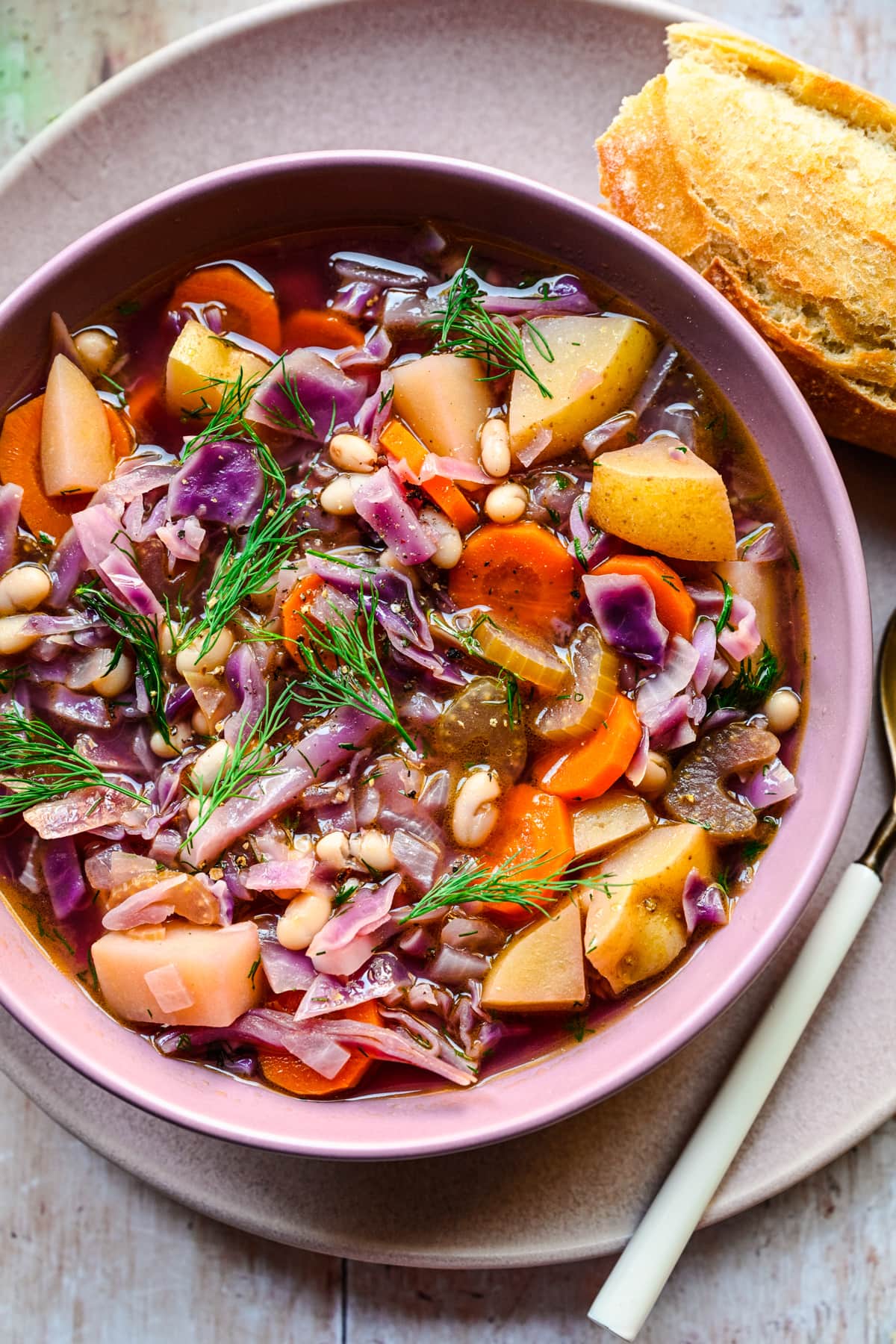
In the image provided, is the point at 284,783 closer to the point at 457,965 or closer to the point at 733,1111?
the point at 457,965

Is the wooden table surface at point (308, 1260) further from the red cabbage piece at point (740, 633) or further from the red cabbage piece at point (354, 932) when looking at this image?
the red cabbage piece at point (740, 633)

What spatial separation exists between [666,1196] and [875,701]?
51.2 inches

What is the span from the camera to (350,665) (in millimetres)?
2602

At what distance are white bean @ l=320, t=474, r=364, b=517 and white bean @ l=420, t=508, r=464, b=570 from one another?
168 mm

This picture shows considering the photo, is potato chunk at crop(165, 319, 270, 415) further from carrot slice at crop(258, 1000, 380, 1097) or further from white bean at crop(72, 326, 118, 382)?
carrot slice at crop(258, 1000, 380, 1097)

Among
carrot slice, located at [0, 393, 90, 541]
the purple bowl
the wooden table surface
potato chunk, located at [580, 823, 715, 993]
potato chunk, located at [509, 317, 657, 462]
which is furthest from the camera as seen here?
the wooden table surface

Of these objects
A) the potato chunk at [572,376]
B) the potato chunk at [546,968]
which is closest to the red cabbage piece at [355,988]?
the potato chunk at [546,968]

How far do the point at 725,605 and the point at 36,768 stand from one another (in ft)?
5.52

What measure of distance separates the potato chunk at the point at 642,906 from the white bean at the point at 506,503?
82 cm

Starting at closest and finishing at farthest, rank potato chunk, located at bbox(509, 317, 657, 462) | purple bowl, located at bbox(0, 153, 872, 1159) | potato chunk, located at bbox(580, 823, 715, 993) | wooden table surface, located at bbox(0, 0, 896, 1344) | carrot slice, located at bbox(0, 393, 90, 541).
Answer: purple bowl, located at bbox(0, 153, 872, 1159)
potato chunk, located at bbox(580, 823, 715, 993)
potato chunk, located at bbox(509, 317, 657, 462)
carrot slice, located at bbox(0, 393, 90, 541)
wooden table surface, located at bbox(0, 0, 896, 1344)

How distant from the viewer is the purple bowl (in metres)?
2.39

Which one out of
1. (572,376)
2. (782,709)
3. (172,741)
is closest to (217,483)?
(172,741)

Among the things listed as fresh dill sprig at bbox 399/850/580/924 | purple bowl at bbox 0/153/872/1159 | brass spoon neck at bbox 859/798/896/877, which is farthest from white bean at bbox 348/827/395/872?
brass spoon neck at bbox 859/798/896/877

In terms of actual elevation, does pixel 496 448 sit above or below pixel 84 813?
above
